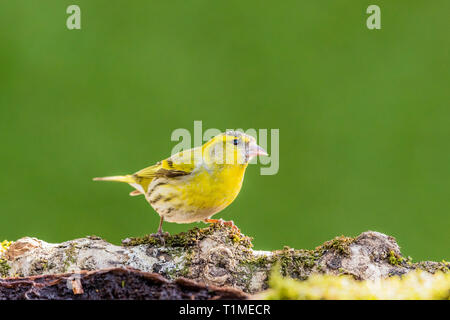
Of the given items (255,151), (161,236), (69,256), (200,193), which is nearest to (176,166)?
(200,193)

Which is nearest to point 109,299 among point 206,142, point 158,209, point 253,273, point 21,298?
point 21,298

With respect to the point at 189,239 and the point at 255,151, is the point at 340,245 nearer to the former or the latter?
the point at 189,239

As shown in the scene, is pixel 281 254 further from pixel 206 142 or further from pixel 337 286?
pixel 206 142

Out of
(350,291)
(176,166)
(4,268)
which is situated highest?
(176,166)

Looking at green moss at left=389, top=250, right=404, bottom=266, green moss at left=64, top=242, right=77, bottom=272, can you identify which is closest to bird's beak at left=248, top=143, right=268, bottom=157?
green moss at left=389, top=250, right=404, bottom=266

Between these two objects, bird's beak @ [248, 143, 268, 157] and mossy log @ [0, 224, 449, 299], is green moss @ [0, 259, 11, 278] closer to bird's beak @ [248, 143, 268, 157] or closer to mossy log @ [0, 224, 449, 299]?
mossy log @ [0, 224, 449, 299]
